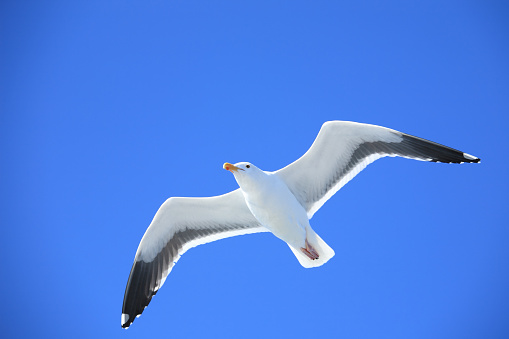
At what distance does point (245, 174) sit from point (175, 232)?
1451mm

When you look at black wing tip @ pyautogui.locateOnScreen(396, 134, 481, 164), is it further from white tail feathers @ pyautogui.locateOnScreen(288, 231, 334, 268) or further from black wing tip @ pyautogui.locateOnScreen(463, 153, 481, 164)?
white tail feathers @ pyautogui.locateOnScreen(288, 231, 334, 268)

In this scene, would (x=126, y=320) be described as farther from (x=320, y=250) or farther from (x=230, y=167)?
(x=320, y=250)

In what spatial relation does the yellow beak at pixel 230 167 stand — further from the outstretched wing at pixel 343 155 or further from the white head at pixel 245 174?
the outstretched wing at pixel 343 155

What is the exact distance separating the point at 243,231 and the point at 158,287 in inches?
51.4

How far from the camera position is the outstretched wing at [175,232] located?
580cm

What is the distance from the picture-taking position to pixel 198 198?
5828mm

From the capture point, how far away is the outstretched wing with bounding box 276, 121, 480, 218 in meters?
5.42

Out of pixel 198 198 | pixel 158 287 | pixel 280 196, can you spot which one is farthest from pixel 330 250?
pixel 158 287

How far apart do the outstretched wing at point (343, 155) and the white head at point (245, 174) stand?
0.51 metres

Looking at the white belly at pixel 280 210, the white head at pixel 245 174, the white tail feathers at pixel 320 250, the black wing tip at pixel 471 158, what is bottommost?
the black wing tip at pixel 471 158

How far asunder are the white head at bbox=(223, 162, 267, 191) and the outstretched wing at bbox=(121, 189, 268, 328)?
0.47 meters

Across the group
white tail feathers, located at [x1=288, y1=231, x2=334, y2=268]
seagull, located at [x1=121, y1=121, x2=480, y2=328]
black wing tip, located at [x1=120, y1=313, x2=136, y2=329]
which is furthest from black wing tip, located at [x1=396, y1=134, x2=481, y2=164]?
black wing tip, located at [x1=120, y1=313, x2=136, y2=329]

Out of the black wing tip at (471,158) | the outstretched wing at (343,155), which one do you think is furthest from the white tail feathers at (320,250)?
the black wing tip at (471,158)

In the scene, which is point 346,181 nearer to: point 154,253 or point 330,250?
point 330,250
